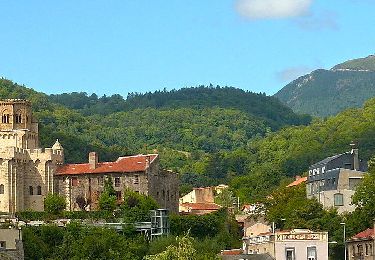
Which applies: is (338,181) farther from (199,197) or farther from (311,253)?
(199,197)

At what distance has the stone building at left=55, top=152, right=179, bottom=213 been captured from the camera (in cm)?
11188

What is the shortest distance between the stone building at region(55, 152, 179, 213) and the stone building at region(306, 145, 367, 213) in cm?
1509

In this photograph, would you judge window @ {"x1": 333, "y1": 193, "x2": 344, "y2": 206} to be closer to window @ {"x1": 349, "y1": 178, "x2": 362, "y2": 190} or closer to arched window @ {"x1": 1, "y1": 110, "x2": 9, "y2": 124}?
window @ {"x1": 349, "y1": 178, "x2": 362, "y2": 190}

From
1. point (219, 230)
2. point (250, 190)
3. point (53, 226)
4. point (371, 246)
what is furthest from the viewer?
point (250, 190)

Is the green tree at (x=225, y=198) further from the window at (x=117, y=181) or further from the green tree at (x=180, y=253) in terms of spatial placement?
the green tree at (x=180, y=253)

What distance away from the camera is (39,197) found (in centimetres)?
11294

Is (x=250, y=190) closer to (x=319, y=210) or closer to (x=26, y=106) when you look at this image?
(x=26, y=106)

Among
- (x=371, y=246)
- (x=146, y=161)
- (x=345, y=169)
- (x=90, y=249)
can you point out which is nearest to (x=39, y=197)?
(x=146, y=161)

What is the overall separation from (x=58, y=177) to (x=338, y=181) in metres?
26.0

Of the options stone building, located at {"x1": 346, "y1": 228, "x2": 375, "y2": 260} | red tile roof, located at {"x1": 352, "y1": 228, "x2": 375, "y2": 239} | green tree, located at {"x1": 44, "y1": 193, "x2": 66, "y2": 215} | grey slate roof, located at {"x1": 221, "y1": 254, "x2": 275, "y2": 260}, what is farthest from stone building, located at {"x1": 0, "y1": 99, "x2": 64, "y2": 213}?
red tile roof, located at {"x1": 352, "y1": 228, "x2": 375, "y2": 239}

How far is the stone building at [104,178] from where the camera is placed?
11188cm

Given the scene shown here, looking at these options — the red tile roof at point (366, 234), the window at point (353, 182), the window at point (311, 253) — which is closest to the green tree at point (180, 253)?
the window at point (311, 253)

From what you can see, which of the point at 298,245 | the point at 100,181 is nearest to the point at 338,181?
the point at 100,181

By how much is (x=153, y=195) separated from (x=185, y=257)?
3223cm
